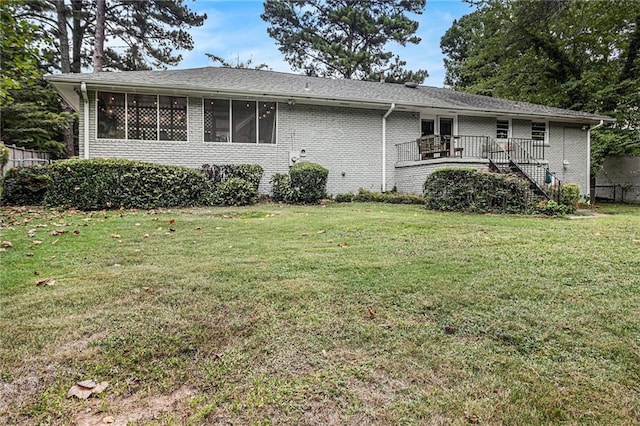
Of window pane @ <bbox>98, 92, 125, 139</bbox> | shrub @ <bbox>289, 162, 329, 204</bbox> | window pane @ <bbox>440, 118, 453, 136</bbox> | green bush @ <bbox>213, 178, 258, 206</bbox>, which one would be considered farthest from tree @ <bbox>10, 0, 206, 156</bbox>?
window pane @ <bbox>440, 118, 453, 136</bbox>

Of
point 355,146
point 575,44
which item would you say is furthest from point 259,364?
point 575,44

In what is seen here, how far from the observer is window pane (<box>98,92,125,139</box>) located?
10.6 m

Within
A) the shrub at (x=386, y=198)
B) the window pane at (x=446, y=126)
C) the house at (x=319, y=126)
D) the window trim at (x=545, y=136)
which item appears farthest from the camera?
the window trim at (x=545, y=136)

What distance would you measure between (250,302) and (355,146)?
10.7 metres

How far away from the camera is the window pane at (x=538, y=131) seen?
14859mm

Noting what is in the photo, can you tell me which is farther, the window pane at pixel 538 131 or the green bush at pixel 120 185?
the window pane at pixel 538 131

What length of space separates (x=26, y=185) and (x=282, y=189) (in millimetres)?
6119

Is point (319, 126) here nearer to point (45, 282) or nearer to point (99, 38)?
point (45, 282)

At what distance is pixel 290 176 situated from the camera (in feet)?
35.1

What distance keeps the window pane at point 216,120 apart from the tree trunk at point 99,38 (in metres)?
8.96

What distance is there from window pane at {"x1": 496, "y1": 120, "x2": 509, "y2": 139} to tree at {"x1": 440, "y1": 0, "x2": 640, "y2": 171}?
4470 mm

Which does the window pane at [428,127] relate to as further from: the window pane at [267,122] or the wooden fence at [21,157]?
the wooden fence at [21,157]

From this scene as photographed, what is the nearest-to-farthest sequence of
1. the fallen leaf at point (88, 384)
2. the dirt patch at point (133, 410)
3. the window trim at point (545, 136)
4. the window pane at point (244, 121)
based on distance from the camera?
the dirt patch at point (133, 410) < the fallen leaf at point (88, 384) < the window pane at point (244, 121) < the window trim at point (545, 136)

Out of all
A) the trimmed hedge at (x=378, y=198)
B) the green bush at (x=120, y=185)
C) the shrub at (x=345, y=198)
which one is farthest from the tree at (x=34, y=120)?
the trimmed hedge at (x=378, y=198)
